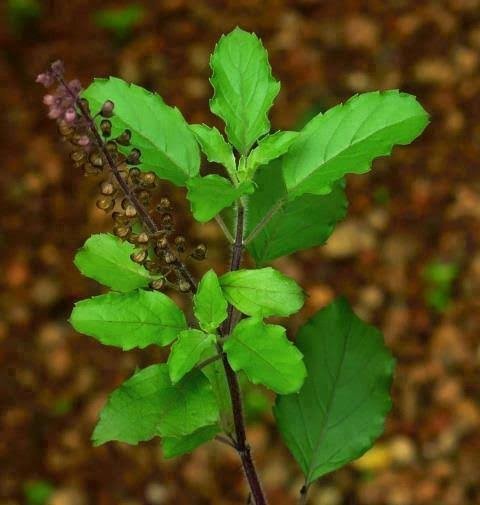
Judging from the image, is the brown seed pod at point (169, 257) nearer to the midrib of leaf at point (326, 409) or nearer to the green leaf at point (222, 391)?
the green leaf at point (222, 391)

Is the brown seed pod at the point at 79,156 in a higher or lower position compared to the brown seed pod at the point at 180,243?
higher

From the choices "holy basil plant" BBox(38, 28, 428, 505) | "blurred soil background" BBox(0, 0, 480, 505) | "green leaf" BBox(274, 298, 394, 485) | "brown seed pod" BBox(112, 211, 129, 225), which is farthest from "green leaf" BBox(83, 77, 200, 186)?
"blurred soil background" BBox(0, 0, 480, 505)

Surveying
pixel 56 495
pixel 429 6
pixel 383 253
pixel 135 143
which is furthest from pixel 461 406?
pixel 135 143

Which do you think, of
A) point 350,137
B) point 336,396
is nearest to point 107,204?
point 350,137

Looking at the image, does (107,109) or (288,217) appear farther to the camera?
(288,217)

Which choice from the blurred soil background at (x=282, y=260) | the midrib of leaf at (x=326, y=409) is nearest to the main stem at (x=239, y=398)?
the midrib of leaf at (x=326, y=409)

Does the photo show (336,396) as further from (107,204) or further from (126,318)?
(107,204)

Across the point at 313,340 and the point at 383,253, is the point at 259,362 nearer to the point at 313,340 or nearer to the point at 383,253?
the point at 313,340
